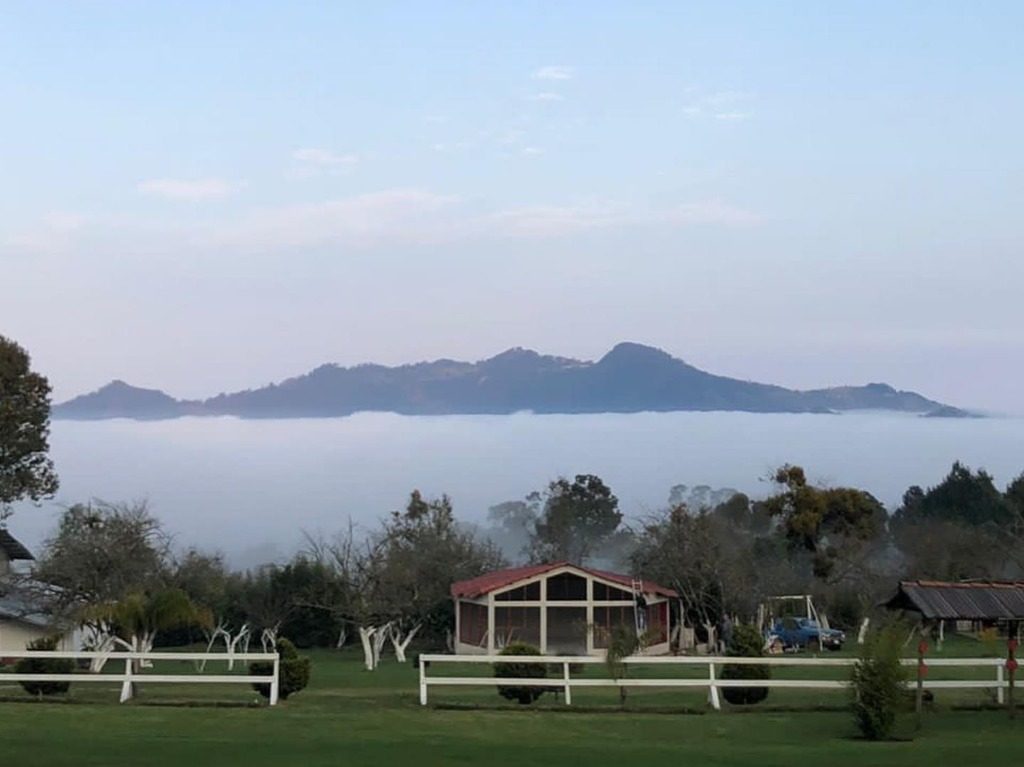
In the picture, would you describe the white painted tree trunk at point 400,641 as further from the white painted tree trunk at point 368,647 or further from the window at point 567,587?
the window at point 567,587

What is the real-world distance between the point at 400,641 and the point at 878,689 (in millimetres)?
30768

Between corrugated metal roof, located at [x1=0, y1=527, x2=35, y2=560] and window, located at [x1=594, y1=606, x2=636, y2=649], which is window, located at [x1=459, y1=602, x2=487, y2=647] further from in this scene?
corrugated metal roof, located at [x1=0, y1=527, x2=35, y2=560]

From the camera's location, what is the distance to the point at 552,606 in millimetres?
51312

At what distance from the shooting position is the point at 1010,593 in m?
25.3

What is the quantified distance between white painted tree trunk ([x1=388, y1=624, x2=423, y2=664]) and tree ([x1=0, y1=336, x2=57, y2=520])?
16829mm

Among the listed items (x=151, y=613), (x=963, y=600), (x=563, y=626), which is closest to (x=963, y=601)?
(x=963, y=600)

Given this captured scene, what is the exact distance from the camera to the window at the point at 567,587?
51531mm

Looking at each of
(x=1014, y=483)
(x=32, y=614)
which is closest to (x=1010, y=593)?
(x=32, y=614)

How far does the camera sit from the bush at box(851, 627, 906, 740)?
21.0 m

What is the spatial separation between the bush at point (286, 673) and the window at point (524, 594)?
968 inches

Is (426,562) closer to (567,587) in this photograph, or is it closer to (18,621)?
(567,587)

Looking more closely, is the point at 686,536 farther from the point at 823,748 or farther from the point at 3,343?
the point at 823,748

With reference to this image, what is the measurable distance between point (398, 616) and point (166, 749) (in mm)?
29862

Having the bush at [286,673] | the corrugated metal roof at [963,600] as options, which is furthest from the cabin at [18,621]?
the corrugated metal roof at [963,600]
